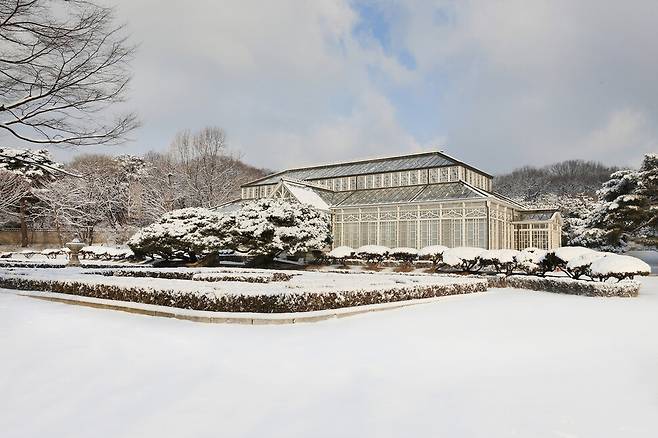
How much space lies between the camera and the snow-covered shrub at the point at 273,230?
26.7 meters

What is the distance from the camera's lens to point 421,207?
29.3 m

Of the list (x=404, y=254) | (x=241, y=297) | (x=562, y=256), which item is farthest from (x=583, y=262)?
(x=241, y=297)

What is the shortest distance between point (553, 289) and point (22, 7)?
17.8 metres

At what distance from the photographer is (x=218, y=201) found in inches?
1608

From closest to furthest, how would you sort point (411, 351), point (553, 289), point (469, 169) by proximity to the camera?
1. point (411, 351)
2. point (553, 289)
3. point (469, 169)

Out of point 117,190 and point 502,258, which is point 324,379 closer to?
point 502,258

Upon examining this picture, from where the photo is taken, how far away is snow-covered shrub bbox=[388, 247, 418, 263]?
27.6 metres

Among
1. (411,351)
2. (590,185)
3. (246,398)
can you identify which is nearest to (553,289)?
(411,351)

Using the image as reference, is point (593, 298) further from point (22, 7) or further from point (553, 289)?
point (22, 7)

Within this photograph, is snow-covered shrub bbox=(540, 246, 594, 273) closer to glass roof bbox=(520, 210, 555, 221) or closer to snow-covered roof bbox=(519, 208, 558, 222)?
snow-covered roof bbox=(519, 208, 558, 222)

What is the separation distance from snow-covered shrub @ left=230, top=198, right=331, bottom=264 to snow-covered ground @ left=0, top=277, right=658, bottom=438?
17848 mm

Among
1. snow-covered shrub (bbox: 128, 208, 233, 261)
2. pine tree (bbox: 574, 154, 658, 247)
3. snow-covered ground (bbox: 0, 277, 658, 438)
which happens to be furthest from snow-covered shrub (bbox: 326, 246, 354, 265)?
snow-covered ground (bbox: 0, 277, 658, 438)

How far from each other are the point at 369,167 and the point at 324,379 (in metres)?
33.0

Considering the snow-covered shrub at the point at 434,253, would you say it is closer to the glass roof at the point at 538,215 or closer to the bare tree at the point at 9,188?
the glass roof at the point at 538,215
